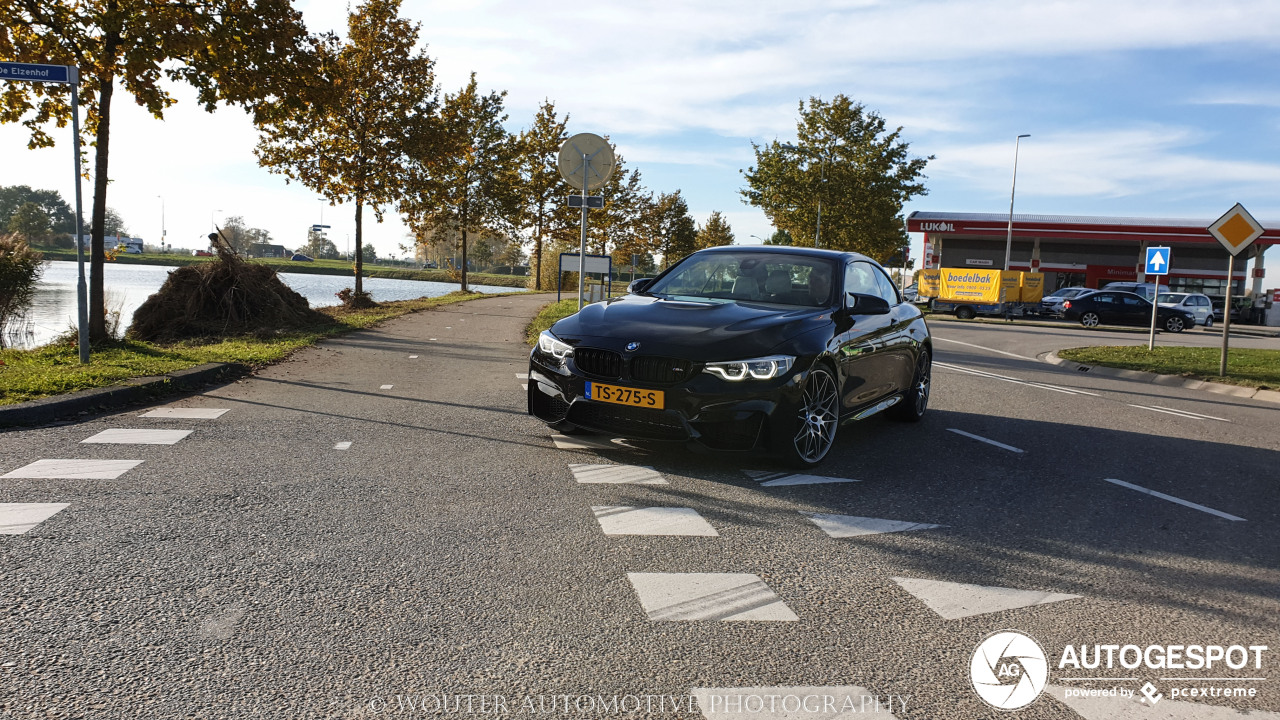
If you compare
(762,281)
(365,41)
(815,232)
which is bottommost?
(762,281)

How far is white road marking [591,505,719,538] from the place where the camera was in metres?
4.20

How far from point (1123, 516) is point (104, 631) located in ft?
16.3

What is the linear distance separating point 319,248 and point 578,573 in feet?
431

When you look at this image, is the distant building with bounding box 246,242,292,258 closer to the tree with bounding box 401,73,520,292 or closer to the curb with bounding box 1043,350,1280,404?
the tree with bounding box 401,73,520,292

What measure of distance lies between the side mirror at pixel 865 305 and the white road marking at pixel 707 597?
10.7 feet

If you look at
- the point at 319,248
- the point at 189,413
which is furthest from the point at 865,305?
the point at 319,248

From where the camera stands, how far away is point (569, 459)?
5.73 metres

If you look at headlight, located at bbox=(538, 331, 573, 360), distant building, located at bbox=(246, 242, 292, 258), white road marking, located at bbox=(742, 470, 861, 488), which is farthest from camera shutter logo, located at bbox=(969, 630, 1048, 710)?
distant building, located at bbox=(246, 242, 292, 258)

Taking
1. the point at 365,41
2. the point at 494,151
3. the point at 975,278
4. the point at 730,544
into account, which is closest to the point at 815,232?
the point at 975,278

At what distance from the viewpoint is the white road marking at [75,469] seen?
189 inches

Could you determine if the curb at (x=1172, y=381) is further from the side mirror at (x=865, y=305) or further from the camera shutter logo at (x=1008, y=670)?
the camera shutter logo at (x=1008, y=670)

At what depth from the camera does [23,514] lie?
13.3ft

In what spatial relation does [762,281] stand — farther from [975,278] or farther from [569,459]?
[975,278]

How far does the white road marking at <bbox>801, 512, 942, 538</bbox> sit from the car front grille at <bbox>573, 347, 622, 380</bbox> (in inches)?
60.3
